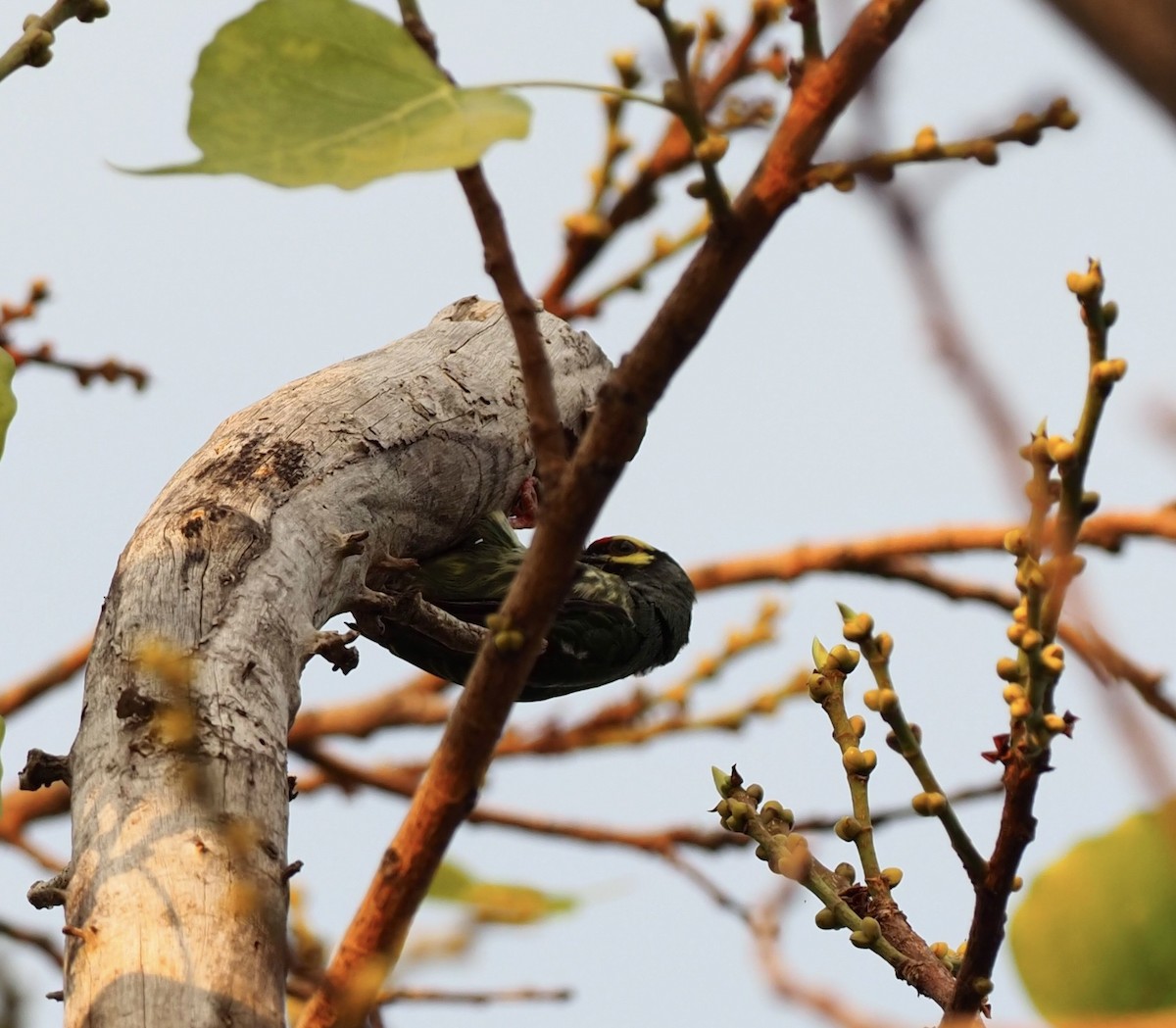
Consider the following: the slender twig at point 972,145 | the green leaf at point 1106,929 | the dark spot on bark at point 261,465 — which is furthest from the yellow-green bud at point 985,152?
the dark spot on bark at point 261,465

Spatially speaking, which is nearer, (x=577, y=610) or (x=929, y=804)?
(x=929, y=804)

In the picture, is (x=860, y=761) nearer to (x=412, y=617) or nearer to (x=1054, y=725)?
(x=1054, y=725)

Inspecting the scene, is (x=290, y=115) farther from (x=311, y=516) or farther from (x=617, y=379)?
(x=311, y=516)

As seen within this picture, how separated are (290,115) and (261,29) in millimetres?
84

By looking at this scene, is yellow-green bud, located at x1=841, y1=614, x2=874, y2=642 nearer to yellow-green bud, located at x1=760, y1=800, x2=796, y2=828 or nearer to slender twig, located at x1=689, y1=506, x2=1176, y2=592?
yellow-green bud, located at x1=760, y1=800, x2=796, y2=828

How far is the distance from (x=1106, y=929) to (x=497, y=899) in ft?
1.31

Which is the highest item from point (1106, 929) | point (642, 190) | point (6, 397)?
point (642, 190)

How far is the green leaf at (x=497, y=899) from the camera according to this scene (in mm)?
916

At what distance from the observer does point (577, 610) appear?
10.4 ft

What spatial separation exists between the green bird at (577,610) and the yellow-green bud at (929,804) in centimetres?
125

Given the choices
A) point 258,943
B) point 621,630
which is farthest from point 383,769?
point 258,943

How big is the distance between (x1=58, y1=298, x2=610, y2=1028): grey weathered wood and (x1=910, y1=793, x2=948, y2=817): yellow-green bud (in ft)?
1.85

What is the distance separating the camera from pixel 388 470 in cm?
229

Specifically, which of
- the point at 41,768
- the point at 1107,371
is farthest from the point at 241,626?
the point at 1107,371
